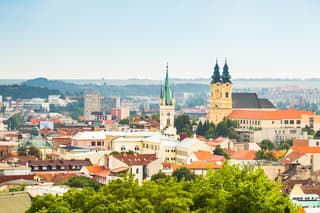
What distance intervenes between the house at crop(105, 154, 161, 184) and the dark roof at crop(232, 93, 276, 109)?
39738 mm

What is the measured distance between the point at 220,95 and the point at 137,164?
39975 millimetres

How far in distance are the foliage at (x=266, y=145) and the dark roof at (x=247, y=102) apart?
605 inches

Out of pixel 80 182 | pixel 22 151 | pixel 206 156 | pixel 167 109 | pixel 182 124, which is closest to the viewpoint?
pixel 80 182

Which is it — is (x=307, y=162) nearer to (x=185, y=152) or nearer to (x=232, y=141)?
(x=185, y=152)

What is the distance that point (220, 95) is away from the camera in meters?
104

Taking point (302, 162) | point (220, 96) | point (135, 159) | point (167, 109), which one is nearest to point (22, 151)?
point (135, 159)

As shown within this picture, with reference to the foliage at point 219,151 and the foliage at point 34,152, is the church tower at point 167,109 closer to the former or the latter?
the foliage at point 219,151

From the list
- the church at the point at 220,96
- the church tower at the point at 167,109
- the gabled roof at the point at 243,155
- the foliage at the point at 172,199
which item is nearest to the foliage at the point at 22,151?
the gabled roof at the point at 243,155

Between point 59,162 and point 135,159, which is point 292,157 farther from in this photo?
point 59,162

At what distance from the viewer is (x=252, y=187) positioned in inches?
1232

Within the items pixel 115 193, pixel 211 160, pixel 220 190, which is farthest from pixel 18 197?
pixel 211 160

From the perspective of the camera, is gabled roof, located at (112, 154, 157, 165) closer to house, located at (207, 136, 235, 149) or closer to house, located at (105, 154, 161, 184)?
house, located at (105, 154, 161, 184)

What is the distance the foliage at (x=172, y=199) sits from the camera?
30.6 meters

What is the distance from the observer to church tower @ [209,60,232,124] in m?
103
